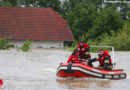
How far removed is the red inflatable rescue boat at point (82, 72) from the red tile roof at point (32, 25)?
28550 mm

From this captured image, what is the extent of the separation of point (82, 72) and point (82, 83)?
794 mm

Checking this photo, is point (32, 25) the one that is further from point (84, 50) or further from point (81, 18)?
point (84, 50)

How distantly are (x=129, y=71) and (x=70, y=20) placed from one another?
97.7 feet

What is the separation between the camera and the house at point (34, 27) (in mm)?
46188

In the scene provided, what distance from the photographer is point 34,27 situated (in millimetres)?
47438

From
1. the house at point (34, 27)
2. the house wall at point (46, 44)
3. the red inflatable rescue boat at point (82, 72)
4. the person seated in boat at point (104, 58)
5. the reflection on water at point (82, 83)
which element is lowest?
the house wall at point (46, 44)

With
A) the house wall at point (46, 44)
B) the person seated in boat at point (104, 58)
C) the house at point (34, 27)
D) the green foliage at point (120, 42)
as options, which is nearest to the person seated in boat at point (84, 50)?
the person seated in boat at point (104, 58)

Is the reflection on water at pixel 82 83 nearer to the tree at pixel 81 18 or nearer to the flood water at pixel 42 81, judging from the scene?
the flood water at pixel 42 81

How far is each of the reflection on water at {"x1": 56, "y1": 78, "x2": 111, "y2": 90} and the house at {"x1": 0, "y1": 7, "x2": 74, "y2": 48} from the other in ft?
94.1

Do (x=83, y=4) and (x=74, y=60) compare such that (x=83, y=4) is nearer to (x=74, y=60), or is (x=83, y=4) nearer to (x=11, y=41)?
(x=11, y=41)

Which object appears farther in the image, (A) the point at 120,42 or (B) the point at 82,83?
(A) the point at 120,42

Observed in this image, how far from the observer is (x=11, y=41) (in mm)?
46188

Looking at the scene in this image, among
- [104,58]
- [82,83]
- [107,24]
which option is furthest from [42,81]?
[107,24]

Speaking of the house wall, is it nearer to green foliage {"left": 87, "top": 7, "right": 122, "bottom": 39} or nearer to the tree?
the tree
